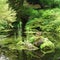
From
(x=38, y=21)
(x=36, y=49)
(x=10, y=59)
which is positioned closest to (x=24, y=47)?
(x=36, y=49)

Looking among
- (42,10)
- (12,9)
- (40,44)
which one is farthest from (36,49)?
(42,10)

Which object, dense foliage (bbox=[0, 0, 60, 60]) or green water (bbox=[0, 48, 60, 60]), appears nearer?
green water (bbox=[0, 48, 60, 60])

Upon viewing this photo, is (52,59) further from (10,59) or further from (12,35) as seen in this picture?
(12,35)

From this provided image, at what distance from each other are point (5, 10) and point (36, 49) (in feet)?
6.40

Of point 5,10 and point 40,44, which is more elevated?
point 5,10

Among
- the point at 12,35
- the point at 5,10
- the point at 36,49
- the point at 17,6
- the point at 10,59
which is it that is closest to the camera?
the point at 10,59

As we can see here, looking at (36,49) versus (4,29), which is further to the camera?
(4,29)

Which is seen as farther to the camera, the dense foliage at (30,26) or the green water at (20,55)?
the dense foliage at (30,26)

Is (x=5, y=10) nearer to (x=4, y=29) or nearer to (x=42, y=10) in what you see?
(x=4, y=29)

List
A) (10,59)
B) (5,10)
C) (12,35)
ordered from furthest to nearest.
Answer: (12,35)
(5,10)
(10,59)

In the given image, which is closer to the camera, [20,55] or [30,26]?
[20,55]

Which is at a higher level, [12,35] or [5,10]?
[5,10]

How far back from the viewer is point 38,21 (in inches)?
398

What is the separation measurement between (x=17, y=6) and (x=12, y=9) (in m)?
0.50
